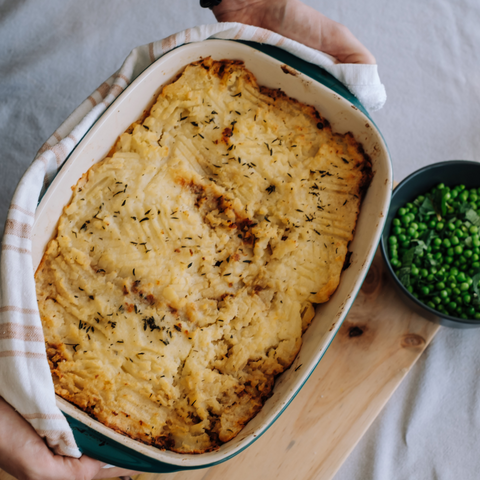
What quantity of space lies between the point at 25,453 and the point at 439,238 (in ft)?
5.71

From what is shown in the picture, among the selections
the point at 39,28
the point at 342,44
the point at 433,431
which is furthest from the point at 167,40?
the point at 433,431

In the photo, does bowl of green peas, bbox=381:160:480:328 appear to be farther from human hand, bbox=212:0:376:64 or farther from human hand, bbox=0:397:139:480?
human hand, bbox=0:397:139:480

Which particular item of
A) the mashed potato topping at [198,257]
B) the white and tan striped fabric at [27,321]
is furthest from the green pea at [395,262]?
the white and tan striped fabric at [27,321]

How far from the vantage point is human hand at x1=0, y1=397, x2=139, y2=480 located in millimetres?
1257

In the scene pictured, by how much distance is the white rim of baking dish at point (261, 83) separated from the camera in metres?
1.29

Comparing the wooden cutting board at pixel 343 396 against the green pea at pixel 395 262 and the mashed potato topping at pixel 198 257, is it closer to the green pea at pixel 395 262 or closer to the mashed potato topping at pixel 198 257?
the green pea at pixel 395 262

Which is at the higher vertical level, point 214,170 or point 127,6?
point 127,6

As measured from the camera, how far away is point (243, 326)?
1.52 metres

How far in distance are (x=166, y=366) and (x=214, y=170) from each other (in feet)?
2.28

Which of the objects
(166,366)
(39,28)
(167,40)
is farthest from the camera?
(39,28)

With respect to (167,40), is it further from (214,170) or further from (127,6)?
(127,6)

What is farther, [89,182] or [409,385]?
[409,385]

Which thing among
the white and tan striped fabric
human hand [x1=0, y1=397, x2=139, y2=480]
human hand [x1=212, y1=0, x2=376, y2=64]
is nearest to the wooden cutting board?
human hand [x1=0, y1=397, x2=139, y2=480]

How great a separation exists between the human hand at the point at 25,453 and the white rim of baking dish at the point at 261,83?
12 cm
